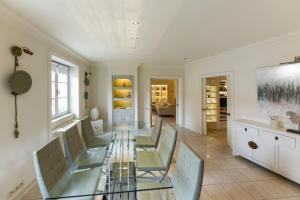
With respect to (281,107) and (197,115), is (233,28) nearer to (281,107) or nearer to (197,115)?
(281,107)

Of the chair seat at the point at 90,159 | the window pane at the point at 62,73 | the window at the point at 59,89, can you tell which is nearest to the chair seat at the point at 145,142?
the chair seat at the point at 90,159

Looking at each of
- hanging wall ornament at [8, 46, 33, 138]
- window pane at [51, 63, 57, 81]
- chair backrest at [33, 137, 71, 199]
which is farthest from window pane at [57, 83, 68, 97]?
chair backrest at [33, 137, 71, 199]

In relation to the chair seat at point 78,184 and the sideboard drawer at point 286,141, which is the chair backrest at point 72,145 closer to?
the chair seat at point 78,184

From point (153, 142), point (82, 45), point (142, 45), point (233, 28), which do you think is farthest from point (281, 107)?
point (82, 45)

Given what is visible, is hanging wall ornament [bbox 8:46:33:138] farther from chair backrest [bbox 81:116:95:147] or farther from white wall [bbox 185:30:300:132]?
white wall [bbox 185:30:300:132]

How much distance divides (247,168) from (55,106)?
422 cm

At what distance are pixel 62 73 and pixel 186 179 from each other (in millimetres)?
4344

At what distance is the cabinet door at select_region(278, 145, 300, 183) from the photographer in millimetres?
2789

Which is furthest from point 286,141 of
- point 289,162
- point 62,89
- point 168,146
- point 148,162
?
point 62,89

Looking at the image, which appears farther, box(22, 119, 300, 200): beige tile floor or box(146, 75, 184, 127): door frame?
box(146, 75, 184, 127): door frame

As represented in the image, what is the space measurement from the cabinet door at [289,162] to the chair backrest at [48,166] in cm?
319

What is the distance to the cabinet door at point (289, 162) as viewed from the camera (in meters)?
2.79

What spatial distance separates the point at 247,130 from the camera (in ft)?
12.4

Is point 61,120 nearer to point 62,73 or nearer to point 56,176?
point 62,73
